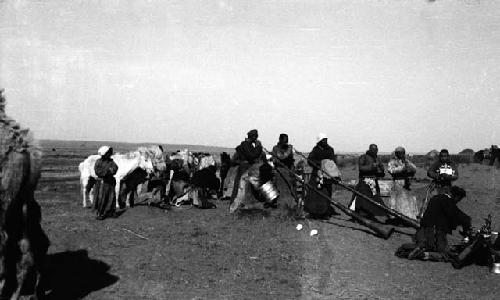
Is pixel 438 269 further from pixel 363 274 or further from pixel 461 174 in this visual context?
pixel 461 174

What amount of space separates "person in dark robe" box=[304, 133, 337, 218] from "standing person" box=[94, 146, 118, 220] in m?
5.54

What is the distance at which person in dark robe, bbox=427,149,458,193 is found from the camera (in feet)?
29.6

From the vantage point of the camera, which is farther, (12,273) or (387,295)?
(387,295)

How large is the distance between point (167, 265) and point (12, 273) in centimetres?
327

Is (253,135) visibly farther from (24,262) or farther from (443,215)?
(24,262)

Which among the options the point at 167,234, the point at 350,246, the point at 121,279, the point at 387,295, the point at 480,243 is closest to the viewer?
the point at 387,295

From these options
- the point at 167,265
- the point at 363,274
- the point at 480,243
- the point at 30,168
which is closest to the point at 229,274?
the point at 167,265

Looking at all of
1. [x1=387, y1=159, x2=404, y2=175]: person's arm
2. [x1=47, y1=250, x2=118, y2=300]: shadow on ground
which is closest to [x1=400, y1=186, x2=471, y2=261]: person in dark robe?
[x1=387, y1=159, x2=404, y2=175]: person's arm

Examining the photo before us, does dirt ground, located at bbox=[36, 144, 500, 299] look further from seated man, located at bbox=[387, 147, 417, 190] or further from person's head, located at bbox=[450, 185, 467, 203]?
seated man, located at bbox=[387, 147, 417, 190]

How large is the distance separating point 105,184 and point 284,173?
16.9ft

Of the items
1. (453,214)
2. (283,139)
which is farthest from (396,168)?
(453,214)

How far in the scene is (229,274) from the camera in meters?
7.22

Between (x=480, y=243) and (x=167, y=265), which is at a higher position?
(x=480, y=243)

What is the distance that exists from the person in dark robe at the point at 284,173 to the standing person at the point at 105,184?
4640 mm
